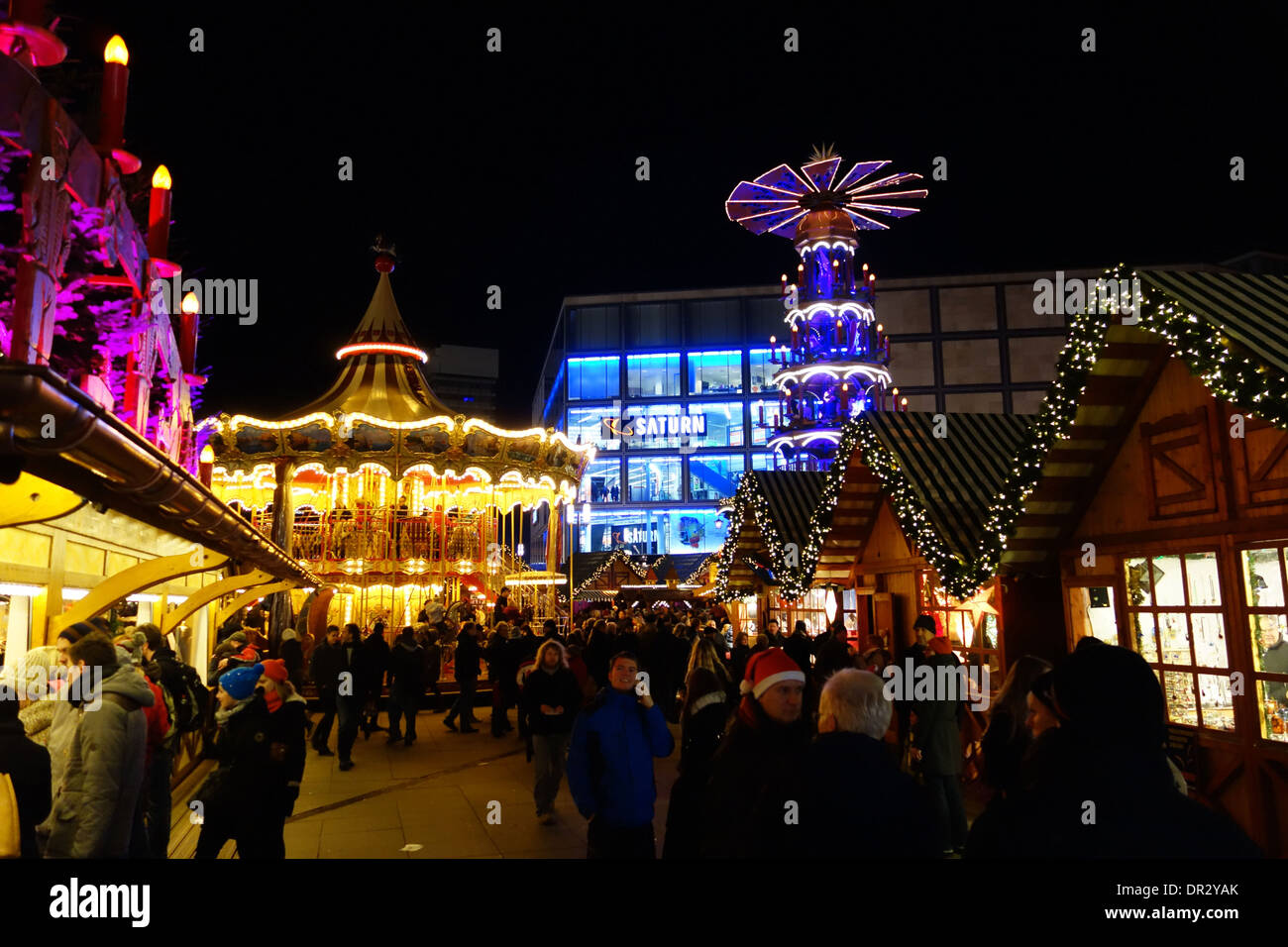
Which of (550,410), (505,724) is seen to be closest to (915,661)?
(505,724)

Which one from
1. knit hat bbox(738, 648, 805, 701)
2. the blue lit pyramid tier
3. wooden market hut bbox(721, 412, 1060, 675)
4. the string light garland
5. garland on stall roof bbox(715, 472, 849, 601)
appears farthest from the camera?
the blue lit pyramid tier

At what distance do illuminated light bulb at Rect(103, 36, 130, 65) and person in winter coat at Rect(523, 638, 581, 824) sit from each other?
5.24 metres

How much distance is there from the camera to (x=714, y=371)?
59.8 meters

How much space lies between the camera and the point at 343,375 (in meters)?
21.9

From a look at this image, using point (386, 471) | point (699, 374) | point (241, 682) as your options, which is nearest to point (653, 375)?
point (699, 374)

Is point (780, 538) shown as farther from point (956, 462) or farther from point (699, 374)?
point (699, 374)

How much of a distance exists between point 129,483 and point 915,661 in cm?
603

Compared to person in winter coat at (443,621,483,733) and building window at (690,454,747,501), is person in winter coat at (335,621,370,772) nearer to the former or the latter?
person in winter coat at (443,621,483,733)

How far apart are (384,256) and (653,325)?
38.2 meters

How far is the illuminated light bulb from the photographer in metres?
5.16

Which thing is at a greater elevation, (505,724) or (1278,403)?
(1278,403)

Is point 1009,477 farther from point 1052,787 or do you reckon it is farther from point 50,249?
point 50,249

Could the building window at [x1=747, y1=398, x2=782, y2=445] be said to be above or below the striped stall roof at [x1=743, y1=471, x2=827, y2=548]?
above

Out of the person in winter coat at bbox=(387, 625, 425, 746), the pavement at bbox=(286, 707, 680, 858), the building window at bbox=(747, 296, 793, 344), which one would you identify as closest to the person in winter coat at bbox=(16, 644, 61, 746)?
the pavement at bbox=(286, 707, 680, 858)
